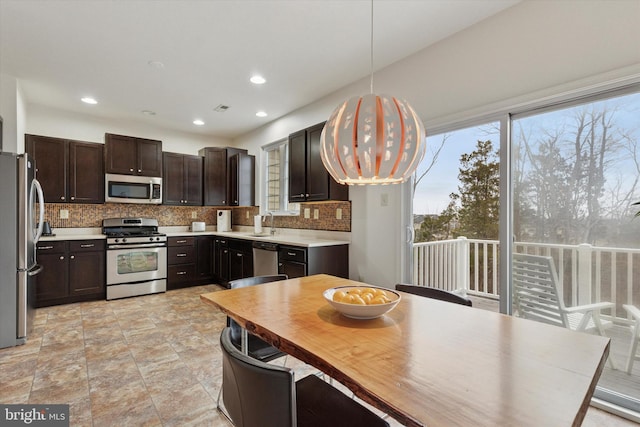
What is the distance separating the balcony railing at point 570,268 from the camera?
1.96m

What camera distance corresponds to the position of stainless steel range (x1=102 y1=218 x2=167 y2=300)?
4453 mm

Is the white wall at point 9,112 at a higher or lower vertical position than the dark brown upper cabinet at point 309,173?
higher

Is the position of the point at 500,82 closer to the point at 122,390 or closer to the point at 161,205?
the point at 122,390

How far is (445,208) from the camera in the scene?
9.77 ft

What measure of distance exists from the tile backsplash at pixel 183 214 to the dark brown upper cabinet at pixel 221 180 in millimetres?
301

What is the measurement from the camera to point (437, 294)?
1934 millimetres

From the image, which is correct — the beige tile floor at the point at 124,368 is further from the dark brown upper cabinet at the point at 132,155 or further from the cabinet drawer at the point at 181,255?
the dark brown upper cabinet at the point at 132,155

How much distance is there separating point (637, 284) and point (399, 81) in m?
2.43

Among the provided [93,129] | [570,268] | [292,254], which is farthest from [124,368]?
[93,129]

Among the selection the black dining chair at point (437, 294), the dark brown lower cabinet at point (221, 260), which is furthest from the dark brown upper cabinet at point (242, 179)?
the black dining chair at point (437, 294)

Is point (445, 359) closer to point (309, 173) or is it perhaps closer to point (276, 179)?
point (309, 173)

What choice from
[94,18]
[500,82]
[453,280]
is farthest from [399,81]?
[94,18]

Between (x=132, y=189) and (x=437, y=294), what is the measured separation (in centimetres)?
473

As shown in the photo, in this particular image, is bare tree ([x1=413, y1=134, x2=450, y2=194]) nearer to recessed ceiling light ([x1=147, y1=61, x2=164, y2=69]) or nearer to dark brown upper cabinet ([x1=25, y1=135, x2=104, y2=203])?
recessed ceiling light ([x1=147, y1=61, x2=164, y2=69])
